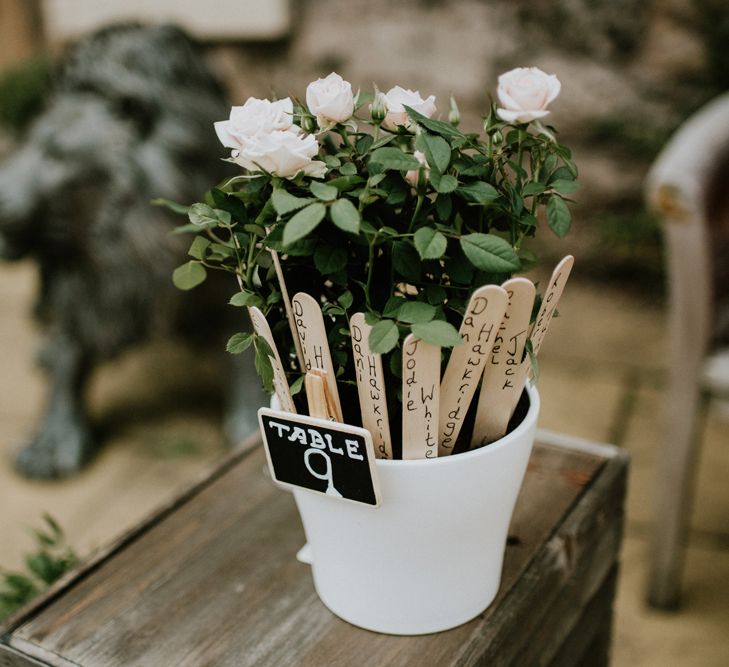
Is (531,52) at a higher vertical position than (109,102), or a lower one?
lower

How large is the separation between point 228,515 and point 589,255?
2048 mm

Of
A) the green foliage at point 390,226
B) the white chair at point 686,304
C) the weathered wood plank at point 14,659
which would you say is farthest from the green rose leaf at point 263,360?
the white chair at point 686,304

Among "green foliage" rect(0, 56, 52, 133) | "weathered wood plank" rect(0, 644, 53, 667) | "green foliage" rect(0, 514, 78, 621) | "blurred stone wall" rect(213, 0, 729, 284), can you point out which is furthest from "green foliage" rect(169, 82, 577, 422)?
"green foliage" rect(0, 56, 52, 133)

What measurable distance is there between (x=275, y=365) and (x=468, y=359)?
0.53ft

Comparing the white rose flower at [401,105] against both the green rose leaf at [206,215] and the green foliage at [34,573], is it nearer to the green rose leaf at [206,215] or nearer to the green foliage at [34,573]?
the green rose leaf at [206,215]

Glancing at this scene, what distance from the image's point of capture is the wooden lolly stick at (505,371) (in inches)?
25.1

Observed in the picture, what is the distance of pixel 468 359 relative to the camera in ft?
2.14

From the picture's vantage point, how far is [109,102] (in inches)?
66.4

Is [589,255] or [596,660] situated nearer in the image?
[596,660]

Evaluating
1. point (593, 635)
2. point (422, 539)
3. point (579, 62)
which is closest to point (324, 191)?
→ point (422, 539)

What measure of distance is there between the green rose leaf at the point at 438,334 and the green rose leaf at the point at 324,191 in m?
0.11

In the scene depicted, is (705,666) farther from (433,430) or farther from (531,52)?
(531,52)

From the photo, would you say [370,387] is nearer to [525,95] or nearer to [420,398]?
[420,398]

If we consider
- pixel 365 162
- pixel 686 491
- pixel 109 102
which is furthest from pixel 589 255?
pixel 365 162
